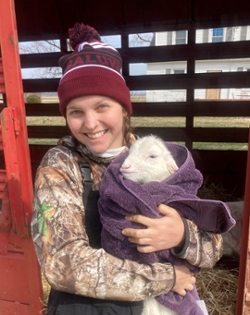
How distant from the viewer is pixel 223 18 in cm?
411

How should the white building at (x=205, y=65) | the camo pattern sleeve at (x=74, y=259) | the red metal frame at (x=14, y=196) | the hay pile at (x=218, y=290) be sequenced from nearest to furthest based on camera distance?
the camo pattern sleeve at (x=74, y=259) → the red metal frame at (x=14, y=196) → the hay pile at (x=218, y=290) → the white building at (x=205, y=65)

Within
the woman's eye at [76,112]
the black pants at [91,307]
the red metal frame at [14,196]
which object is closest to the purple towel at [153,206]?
the black pants at [91,307]

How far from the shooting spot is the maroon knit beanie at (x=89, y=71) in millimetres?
1357

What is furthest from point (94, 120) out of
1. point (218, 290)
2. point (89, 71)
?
point (218, 290)

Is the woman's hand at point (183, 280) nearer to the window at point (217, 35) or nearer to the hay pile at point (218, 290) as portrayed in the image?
the hay pile at point (218, 290)

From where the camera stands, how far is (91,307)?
1.31 meters

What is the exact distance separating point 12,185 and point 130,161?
0.99 meters

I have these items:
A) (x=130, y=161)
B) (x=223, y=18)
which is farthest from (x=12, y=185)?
(x=223, y=18)

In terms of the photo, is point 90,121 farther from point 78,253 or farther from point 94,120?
point 78,253

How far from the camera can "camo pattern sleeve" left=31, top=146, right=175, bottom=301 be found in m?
1.18

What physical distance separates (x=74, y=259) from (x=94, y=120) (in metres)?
0.59

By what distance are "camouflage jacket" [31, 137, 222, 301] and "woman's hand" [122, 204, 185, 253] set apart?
5 cm

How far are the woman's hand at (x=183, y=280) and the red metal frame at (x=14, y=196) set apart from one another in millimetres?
1097

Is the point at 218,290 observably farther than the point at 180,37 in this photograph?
No
